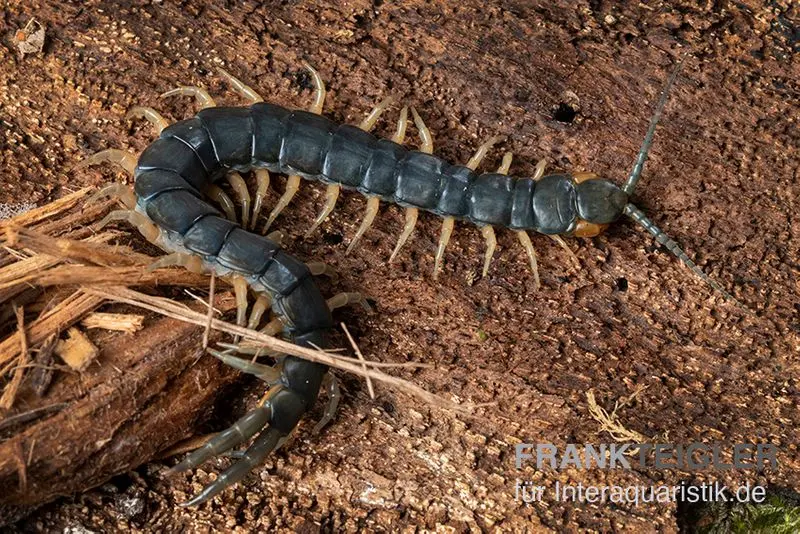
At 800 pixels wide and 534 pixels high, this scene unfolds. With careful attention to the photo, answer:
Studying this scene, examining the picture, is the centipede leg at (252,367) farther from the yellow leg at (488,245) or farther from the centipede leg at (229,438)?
the yellow leg at (488,245)

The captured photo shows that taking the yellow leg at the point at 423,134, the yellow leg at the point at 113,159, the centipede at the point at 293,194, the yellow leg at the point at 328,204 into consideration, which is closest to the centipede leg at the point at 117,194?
the centipede at the point at 293,194

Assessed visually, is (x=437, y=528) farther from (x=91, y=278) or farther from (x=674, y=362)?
(x=91, y=278)

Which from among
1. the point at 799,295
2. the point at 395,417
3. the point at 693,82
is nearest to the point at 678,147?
the point at 693,82

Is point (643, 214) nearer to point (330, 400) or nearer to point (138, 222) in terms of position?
point (330, 400)

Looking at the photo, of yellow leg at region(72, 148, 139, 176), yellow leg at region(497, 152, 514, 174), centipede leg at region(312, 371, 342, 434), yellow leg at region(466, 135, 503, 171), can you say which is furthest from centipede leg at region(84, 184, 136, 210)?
yellow leg at region(497, 152, 514, 174)

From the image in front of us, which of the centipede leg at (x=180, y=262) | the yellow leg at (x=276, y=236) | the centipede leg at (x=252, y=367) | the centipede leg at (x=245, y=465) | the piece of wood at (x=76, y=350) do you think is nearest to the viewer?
the piece of wood at (x=76, y=350)

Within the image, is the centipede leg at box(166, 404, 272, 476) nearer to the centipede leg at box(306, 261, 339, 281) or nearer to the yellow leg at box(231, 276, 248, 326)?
the yellow leg at box(231, 276, 248, 326)
